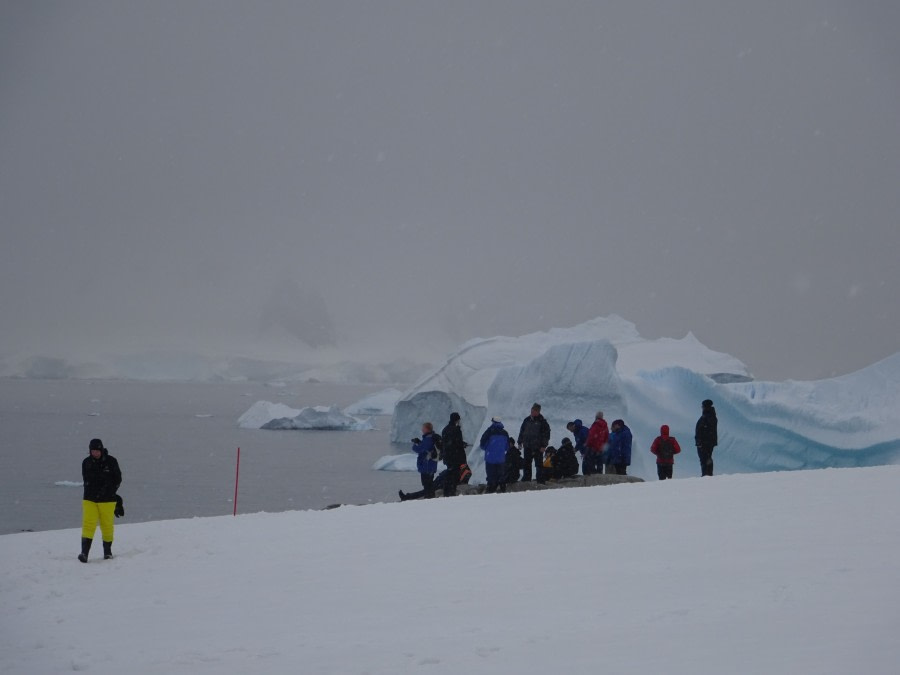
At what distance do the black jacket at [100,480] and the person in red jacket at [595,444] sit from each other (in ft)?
29.0

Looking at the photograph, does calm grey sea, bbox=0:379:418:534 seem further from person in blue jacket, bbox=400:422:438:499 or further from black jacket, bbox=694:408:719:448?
black jacket, bbox=694:408:719:448

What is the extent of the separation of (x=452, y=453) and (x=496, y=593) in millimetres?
8419

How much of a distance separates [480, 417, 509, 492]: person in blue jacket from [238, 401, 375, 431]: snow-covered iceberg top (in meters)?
58.4

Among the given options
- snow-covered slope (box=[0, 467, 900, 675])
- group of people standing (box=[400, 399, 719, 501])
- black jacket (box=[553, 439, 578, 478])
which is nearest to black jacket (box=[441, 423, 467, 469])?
group of people standing (box=[400, 399, 719, 501])

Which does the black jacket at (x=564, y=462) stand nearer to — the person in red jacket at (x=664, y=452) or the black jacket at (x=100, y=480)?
the person in red jacket at (x=664, y=452)

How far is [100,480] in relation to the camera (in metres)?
9.99

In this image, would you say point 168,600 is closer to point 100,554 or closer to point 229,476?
point 100,554

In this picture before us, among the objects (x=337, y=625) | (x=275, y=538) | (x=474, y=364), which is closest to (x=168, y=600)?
(x=337, y=625)

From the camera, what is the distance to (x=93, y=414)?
339 ft

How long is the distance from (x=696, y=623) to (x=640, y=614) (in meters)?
0.43

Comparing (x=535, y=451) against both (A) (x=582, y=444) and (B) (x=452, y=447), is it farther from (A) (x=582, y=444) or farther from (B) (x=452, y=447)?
(B) (x=452, y=447)

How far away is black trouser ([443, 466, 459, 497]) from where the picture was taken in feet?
51.6

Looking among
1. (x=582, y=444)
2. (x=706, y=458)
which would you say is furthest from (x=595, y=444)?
(x=706, y=458)

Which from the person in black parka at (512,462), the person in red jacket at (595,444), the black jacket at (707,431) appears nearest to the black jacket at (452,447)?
the person in black parka at (512,462)
